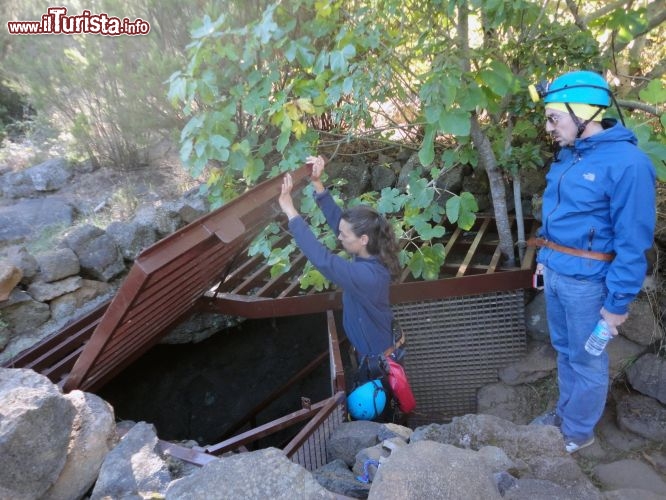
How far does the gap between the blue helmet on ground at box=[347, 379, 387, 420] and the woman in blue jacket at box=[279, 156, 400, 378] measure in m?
0.17

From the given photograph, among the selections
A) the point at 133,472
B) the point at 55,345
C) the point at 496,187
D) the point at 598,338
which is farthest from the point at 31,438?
the point at 496,187

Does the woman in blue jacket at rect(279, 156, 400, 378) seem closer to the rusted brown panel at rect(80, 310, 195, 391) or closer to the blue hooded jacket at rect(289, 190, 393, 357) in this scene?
the blue hooded jacket at rect(289, 190, 393, 357)

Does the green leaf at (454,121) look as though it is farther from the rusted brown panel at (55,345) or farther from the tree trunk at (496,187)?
the rusted brown panel at (55,345)

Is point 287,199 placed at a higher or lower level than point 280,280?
higher

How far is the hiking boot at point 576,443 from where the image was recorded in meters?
2.92

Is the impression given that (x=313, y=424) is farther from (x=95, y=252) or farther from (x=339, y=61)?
(x=95, y=252)

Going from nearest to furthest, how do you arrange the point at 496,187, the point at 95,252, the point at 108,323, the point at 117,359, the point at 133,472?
the point at 133,472 < the point at 108,323 < the point at 117,359 < the point at 496,187 < the point at 95,252

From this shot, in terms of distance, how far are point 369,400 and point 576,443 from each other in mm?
1348

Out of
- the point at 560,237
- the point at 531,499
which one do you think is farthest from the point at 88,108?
the point at 531,499

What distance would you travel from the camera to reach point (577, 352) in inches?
104

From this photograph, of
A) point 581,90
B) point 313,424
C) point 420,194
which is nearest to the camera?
point 581,90

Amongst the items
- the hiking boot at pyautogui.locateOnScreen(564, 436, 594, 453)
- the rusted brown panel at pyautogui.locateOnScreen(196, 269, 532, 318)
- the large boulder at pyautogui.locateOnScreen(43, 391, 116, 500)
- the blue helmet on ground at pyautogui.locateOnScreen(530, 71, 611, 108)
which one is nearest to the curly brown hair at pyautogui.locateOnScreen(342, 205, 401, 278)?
the rusted brown panel at pyautogui.locateOnScreen(196, 269, 532, 318)

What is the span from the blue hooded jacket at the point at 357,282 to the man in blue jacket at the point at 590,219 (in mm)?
1003

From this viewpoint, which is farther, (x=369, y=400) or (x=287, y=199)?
(x=369, y=400)
